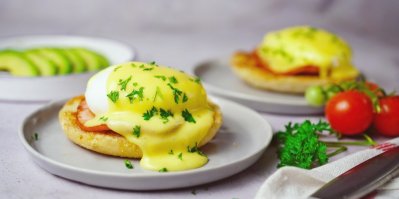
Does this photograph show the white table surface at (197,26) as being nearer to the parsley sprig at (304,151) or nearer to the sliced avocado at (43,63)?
the sliced avocado at (43,63)

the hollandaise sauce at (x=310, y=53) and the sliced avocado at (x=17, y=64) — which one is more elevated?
the hollandaise sauce at (x=310, y=53)

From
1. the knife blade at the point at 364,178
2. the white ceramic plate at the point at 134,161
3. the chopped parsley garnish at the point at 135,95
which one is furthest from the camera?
the chopped parsley garnish at the point at 135,95

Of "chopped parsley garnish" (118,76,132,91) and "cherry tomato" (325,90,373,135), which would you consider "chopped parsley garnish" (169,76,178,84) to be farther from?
Result: "cherry tomato" (325,90,373,135)

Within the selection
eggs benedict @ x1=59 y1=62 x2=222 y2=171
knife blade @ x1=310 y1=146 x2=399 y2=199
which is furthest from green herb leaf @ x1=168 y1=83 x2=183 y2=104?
knife blade @ x1=310 y1=146 x2=399 y2=199

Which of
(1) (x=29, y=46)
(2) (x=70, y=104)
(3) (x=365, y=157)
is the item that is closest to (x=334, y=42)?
(3) (x=365, y=157)

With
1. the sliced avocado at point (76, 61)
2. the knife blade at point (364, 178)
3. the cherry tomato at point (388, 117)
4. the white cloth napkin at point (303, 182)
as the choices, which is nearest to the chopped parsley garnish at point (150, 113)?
the white cloth napkin at point (303, 182)
